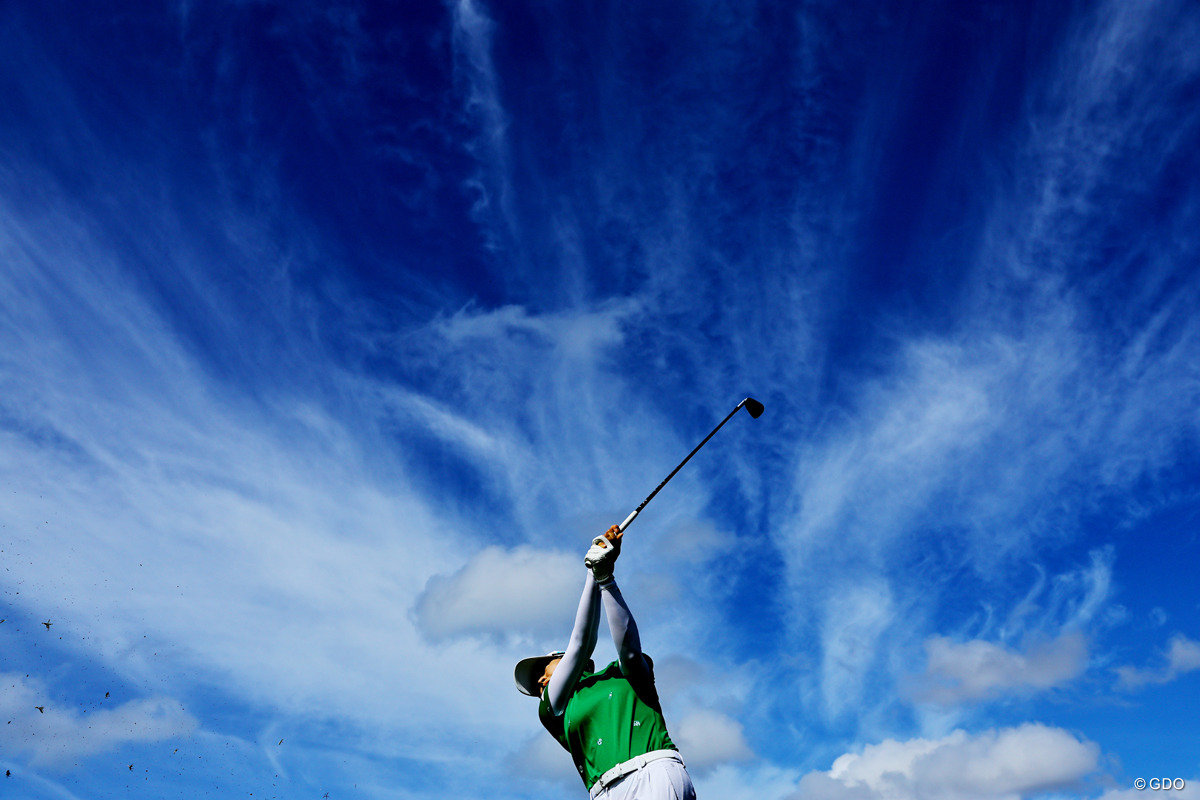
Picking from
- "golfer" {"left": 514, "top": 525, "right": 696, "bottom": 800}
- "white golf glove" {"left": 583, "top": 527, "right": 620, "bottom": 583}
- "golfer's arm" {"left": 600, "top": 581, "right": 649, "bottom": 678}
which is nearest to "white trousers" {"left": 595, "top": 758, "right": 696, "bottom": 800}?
"golfer" {"left": 514, "top": 525, "right": 696, "bottom": 800}

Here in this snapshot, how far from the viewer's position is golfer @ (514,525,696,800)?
7348 mm

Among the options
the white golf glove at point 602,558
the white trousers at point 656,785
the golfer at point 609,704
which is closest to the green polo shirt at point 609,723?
the golfer at point 609,704

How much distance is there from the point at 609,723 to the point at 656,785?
0.77 m

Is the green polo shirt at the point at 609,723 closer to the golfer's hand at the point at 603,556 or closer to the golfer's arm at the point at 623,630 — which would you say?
the golfer's arm at the point at 623,630

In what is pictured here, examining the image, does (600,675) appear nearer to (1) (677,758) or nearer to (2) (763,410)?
(1) (677,758)

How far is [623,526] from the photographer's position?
8.41 meters

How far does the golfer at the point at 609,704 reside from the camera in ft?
24.1

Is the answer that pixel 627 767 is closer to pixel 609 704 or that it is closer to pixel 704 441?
pixel 609 704

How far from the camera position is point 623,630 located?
7738 millimetres

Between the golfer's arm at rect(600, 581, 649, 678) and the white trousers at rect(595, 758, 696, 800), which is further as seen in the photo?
the golfer's arm at rect(600, 581, 649, 678)

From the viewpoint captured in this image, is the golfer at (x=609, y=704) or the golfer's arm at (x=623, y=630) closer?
the golfer at (x=609, y=704)

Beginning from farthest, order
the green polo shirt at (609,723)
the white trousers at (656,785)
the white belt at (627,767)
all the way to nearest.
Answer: the green polo shirt at (609,723) → the white belt at (627,767) → the white trousers at (656,785)

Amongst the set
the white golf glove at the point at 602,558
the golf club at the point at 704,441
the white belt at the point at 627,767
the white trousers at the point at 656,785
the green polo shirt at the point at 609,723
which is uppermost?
the golf club at the point at 704,441

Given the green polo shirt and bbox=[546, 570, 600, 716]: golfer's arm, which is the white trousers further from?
bbox=[546, 570, 600, 716]: golfer's arm
